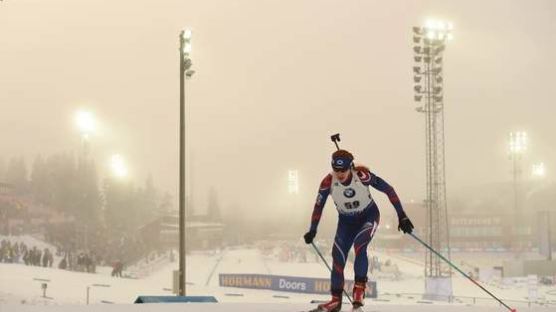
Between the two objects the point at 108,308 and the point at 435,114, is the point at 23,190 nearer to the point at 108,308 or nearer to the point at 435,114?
the point at 435,114

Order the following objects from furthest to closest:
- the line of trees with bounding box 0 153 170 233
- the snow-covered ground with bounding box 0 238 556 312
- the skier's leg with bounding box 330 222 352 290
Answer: the line of trees with bounding box 0 153 170 233, the snow-covered ground with bounding box 0 238 556 312, the skier's leg with bounding box 330 222 352 290

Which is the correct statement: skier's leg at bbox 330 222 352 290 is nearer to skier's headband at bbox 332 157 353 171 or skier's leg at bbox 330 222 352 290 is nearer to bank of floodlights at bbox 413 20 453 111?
skier's headband at bbox 332 157 353 171

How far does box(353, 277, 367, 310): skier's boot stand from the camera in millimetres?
7445

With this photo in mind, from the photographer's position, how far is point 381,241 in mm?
107188

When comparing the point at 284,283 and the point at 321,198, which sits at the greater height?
the point at 321,198

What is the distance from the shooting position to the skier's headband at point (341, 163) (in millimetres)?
7520

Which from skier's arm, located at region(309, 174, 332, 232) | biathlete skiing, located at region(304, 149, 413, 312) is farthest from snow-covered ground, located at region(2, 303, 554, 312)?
skier's arm, located at region(309, 174, 332, 232)

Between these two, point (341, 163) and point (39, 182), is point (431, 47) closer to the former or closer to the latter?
point (341, 163)

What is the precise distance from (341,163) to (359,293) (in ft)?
4.76

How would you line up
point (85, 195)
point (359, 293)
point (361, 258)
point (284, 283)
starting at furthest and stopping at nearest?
1. point (85, 195)
2. point (284, 283)
3. point (361, 258)
4. point (359, 293)

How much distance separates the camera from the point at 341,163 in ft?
A: 24.7

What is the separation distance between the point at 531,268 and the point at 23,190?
3290 inches

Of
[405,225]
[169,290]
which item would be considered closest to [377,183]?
[405,225]

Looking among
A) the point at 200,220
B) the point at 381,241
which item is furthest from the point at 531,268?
the point at 200,220
